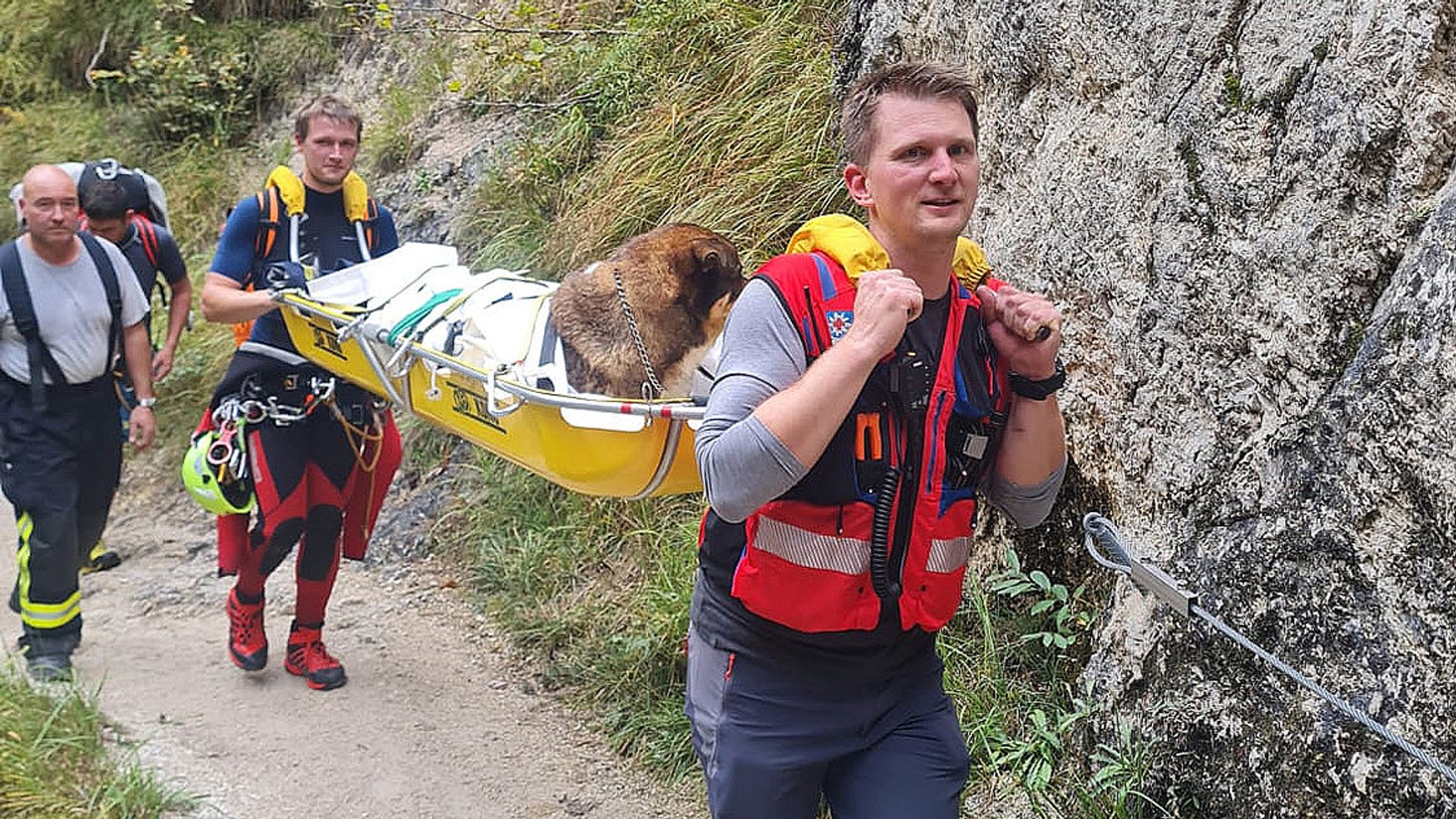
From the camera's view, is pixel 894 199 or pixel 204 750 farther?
pixel 204 750

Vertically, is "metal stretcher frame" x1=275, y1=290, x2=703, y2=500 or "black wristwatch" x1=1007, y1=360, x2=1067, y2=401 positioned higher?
"black wristwatch" x1=1007, y1=360, x2=1067, y2=401

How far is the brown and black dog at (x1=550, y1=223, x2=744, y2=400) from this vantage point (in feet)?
12.4

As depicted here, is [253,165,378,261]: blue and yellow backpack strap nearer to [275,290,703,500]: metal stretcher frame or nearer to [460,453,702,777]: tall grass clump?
[275,290,703,500]: metal stretcher frame

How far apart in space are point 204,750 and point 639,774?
1.63 metres

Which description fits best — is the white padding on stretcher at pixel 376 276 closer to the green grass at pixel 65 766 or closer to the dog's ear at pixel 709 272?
the dog's ear at pixel 709 272

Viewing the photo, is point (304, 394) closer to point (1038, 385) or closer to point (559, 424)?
point (559, 424)

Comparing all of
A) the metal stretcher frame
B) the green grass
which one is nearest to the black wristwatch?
the metal stretcher frame

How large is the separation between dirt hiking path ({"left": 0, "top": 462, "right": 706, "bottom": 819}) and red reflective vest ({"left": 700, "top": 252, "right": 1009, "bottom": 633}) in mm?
2342

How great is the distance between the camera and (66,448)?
582 cm

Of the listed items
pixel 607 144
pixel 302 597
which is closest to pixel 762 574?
pixel 302 597

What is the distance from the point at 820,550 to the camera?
8.43 ft

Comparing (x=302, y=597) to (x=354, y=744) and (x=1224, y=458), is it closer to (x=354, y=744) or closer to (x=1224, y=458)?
(x=354, y=744)

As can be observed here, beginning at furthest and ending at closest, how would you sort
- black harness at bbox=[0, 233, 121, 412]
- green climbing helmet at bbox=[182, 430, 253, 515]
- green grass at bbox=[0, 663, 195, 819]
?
black harness at bbox=[0, 233, 121, 412] → green climbing helmet at bbox=[182, 430, 253, 515] → green grass at bbox=[0, 663, 195, 819]

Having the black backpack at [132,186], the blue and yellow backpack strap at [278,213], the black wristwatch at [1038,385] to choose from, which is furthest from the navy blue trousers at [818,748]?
the black backpack at [132,186]
